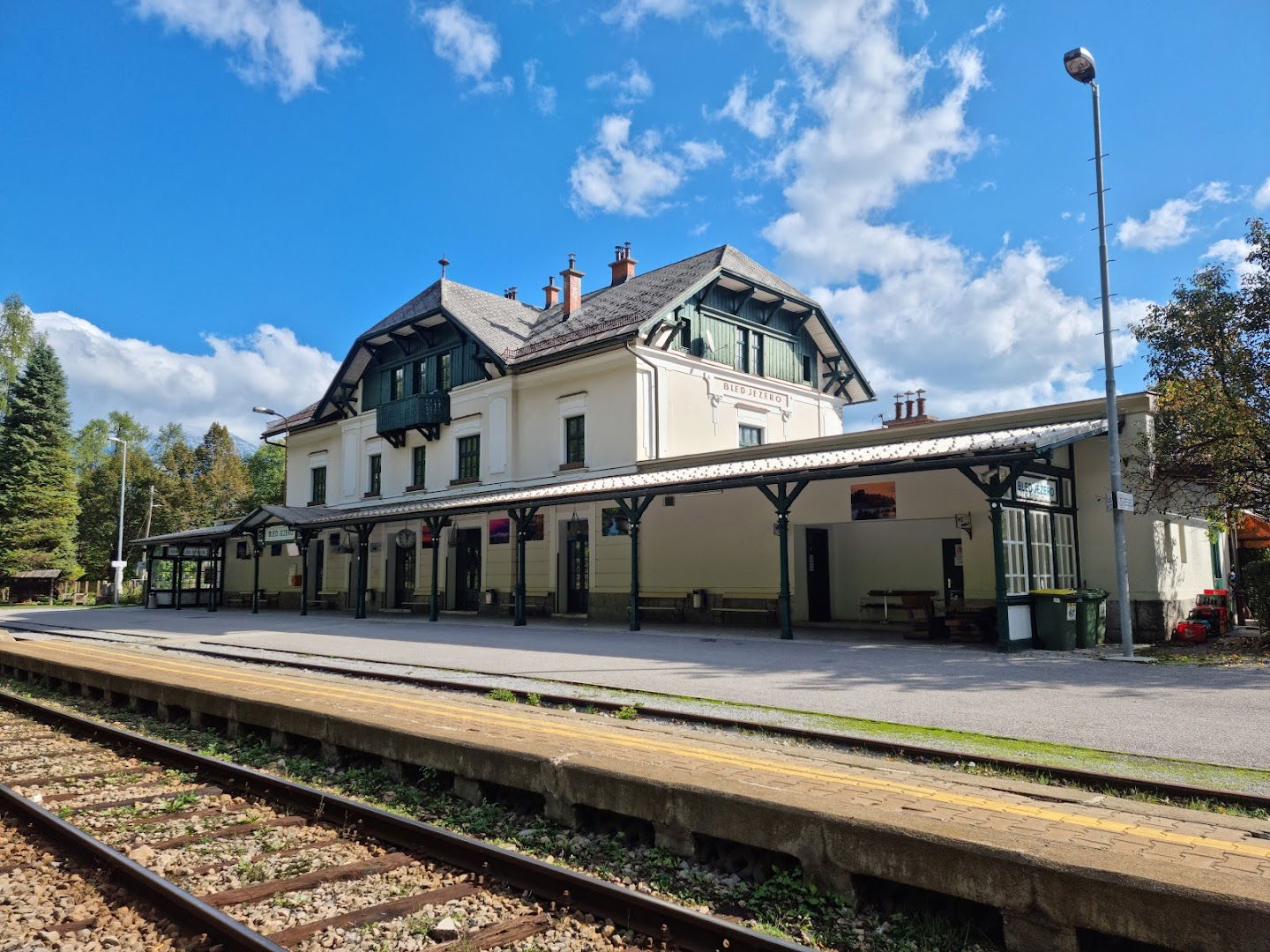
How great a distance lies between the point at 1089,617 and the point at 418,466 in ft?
71.3

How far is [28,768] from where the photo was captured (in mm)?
7371

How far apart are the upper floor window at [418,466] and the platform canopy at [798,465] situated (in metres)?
3.50

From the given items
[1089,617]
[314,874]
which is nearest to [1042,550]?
[1089,617]

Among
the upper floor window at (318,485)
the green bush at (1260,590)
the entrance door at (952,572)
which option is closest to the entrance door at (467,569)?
the upper floor window at (318,485)

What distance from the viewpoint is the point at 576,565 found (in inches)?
933

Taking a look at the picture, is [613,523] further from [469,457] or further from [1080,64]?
[1080,64]

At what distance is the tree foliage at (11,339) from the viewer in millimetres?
44656

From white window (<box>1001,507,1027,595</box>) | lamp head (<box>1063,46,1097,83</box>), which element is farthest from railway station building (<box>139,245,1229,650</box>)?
lamp head (<box>1063,46,1097,83</box>)

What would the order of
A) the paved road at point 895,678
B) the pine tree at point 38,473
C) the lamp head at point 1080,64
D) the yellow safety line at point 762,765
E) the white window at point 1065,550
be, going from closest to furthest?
the yellow safety line at point 762,765 < the paved road at point 895,678 < the lamp head at point 1080,64 < the white window at point 1065,550 < the pine tree at point 38,473

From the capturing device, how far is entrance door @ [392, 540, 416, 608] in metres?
29.3

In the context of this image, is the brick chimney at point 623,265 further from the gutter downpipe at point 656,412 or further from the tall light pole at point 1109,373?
the tall light pole at point 1109,373

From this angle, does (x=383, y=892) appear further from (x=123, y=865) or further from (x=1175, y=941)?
(x=1175, y=941)

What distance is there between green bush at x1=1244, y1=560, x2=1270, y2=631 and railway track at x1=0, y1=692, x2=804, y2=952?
43.0ft

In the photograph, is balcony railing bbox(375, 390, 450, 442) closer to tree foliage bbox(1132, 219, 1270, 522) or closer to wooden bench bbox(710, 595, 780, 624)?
wooden bench bbox(710, 595, 780, 624)
